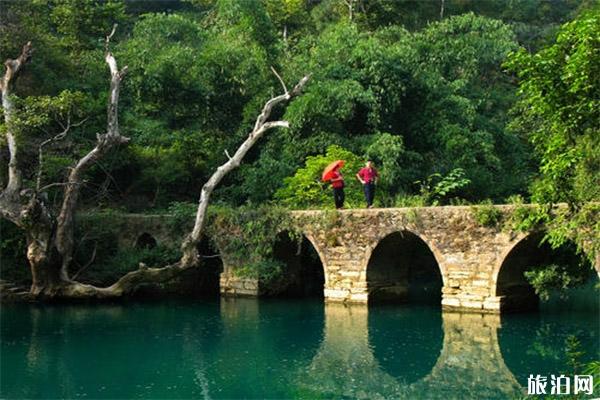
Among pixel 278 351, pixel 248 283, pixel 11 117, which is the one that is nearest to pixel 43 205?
pixel 11 117

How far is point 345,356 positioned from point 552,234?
3954 mm

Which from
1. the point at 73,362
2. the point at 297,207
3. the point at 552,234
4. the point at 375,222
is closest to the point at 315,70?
the point at 297,207

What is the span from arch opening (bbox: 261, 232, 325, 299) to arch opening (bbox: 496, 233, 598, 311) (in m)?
4.73

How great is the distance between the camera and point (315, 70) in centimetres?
2131

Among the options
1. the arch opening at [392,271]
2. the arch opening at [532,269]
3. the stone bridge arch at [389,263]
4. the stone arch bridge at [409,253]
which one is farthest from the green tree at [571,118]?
the arch opening at [392,271]

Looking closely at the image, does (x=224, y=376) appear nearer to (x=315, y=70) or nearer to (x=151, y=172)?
(x=151, y=172)

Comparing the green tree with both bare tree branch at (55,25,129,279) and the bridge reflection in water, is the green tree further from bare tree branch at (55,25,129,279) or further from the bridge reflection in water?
bare tree branch at (55,25,129,279)

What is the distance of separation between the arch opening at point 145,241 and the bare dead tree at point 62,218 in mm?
2457

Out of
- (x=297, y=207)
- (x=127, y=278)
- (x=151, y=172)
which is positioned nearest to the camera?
(x=127, y=278)

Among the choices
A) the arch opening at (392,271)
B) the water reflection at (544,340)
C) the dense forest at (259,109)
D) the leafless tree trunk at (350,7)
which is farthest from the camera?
the leafless tree trunk at (350,7)

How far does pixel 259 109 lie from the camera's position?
2134 centimetres

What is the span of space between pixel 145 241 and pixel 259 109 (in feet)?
15.4

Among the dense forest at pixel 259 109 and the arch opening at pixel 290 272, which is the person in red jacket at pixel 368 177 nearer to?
the dense forest at pixel 259 109

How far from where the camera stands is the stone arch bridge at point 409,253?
46.8 feet
